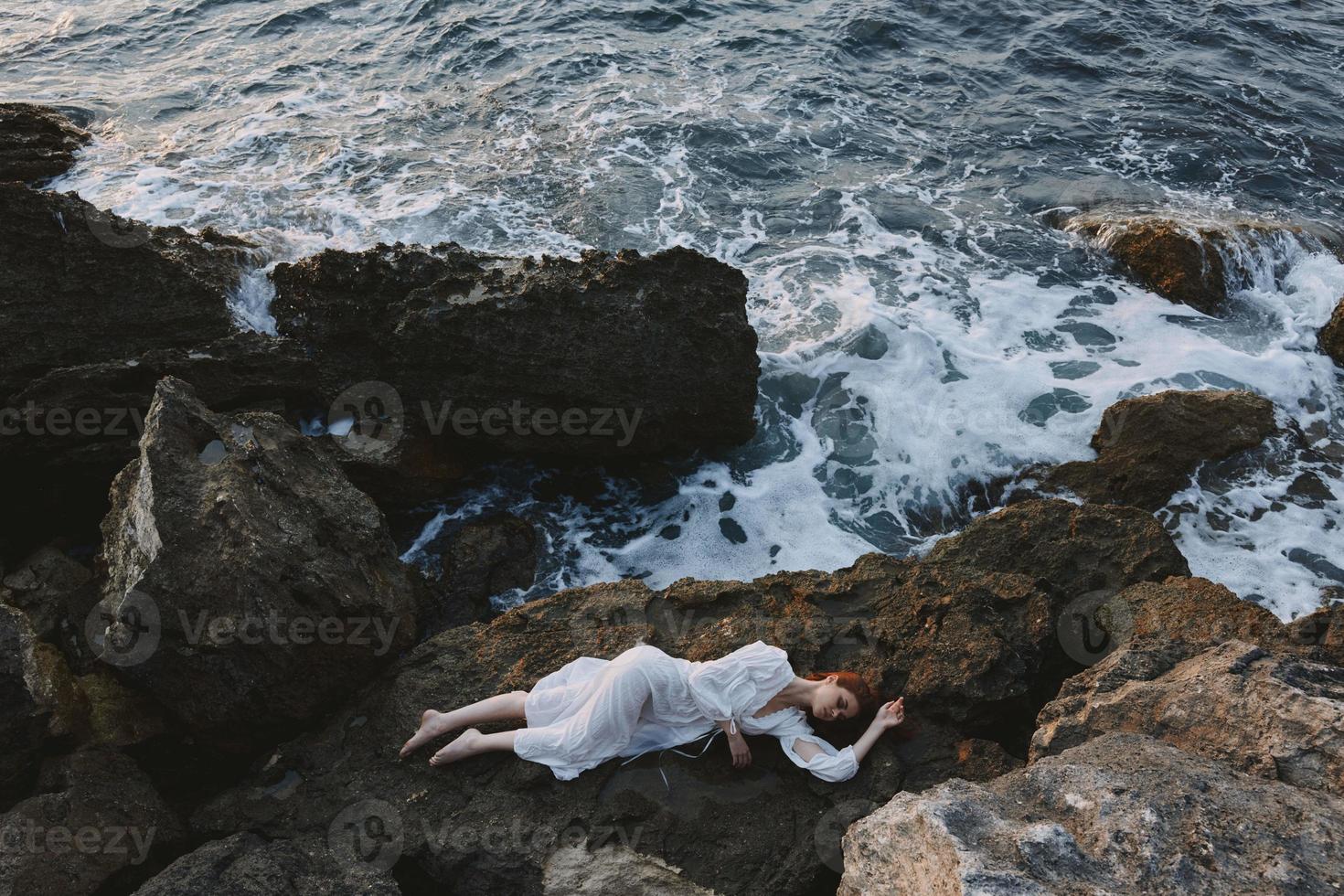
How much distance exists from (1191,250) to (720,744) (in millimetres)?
8363

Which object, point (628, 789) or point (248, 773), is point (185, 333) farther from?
point (628, 789)

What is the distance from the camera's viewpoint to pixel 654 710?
4844 millimetres

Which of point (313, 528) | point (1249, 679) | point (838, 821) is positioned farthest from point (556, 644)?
point (1249, 679)

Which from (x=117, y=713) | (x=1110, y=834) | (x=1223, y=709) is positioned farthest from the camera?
(x=117, y=713)

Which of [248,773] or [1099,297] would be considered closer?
[248,773]

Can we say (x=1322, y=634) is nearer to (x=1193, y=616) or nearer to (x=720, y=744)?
(x=1193, y=616)

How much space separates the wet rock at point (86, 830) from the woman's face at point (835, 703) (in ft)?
11.1

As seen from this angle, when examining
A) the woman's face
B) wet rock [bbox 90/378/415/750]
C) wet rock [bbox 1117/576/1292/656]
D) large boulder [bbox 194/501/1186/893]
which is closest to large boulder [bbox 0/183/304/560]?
wet rock [bbox 90/378/415/750]

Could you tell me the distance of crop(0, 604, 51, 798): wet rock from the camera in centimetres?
450

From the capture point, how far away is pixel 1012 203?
460 inches

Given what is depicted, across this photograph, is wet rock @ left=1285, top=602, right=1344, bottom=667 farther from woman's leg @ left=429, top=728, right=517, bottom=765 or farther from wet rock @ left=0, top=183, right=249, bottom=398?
wet rock @ left=0, top=183, right=249, bottom=398

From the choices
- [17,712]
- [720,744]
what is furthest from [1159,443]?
[17,712]

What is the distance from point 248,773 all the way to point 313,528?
1.35m

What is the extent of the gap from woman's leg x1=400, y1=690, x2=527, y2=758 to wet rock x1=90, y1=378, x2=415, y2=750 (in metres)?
0.59
